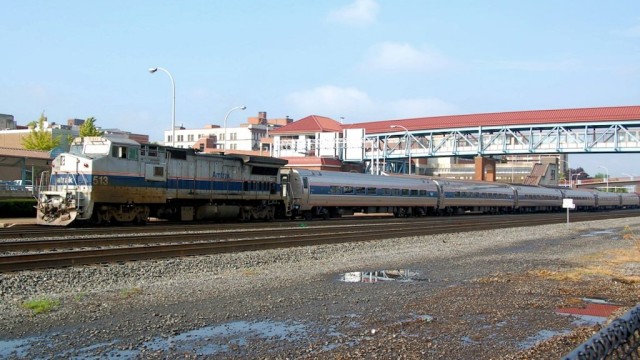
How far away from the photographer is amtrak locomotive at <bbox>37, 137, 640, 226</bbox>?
79.8 feet

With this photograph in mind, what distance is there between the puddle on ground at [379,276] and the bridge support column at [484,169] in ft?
204

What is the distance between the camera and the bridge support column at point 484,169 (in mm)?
74938

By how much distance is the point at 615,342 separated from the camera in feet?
10.3

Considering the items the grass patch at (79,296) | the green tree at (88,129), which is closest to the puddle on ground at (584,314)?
the grass patch at (79,296)

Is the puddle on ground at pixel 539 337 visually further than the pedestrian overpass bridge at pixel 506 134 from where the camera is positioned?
No

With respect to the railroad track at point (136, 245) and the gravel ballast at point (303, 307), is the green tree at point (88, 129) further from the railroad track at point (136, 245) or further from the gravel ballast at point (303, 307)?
the gravel ballast at point (303, 307)

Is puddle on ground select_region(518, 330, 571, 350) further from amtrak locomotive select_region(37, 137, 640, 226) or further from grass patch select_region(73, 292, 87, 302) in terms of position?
amtrak locomotive select_region(37, 137, 640, 226)

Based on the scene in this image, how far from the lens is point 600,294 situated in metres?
11.6

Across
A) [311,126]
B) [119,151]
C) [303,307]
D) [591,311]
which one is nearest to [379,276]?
[303,307]

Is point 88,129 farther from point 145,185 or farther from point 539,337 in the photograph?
point 539,337

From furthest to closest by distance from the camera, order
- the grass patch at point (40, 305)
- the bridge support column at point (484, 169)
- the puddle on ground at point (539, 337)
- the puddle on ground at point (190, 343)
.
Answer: the bridge support column at point (484, 169) < the grass patch at point (40, 305) < the puddle on ground at point (539, 337) < the puddle on ground at point (190, 343)

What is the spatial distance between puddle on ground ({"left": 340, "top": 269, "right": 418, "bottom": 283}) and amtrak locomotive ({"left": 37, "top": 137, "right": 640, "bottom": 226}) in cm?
1420

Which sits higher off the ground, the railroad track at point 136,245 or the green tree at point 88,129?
the green tree at point 88,129

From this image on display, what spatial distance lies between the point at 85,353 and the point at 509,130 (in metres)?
72.1
